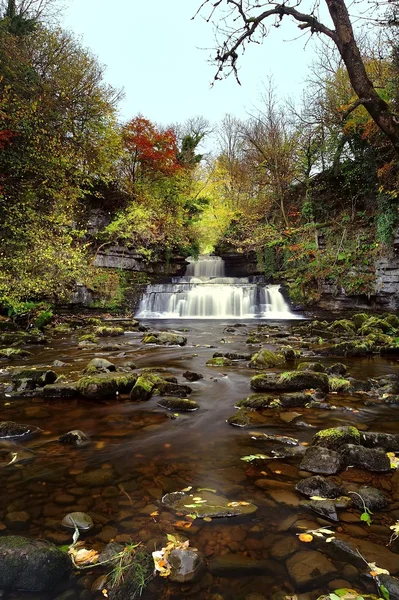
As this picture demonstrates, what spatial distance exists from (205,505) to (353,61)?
6055 mm

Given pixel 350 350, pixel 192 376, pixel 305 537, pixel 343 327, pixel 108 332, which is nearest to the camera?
pixel 305 537

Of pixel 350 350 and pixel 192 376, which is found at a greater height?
pixel 350 350

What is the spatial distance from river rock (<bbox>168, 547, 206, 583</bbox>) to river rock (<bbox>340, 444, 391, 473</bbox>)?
5.40ft

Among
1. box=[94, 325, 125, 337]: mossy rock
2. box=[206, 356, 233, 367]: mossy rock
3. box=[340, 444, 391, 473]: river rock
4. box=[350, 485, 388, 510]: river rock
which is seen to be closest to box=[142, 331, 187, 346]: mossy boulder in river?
box=[94, 325, 125, 337]: mossy rock

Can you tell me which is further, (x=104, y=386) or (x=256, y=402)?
(x=104, y=386)

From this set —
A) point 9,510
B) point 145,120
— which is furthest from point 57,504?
point 145,120

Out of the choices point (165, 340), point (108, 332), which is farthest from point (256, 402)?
point (108, 332)

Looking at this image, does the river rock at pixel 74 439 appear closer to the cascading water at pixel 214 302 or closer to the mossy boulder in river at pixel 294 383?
the mossy boulder in river at pixel 294 383

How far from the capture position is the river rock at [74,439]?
11.8 feet

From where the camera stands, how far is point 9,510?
95.1 inches

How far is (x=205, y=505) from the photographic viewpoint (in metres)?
2.46

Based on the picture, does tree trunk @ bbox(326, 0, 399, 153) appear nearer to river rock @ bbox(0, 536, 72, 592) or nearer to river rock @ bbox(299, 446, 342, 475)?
river rock @ bbox(299, 446, 342, 475)

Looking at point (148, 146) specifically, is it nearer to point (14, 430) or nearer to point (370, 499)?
point (14, 430)

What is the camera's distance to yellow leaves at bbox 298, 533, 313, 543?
208 centimetres
